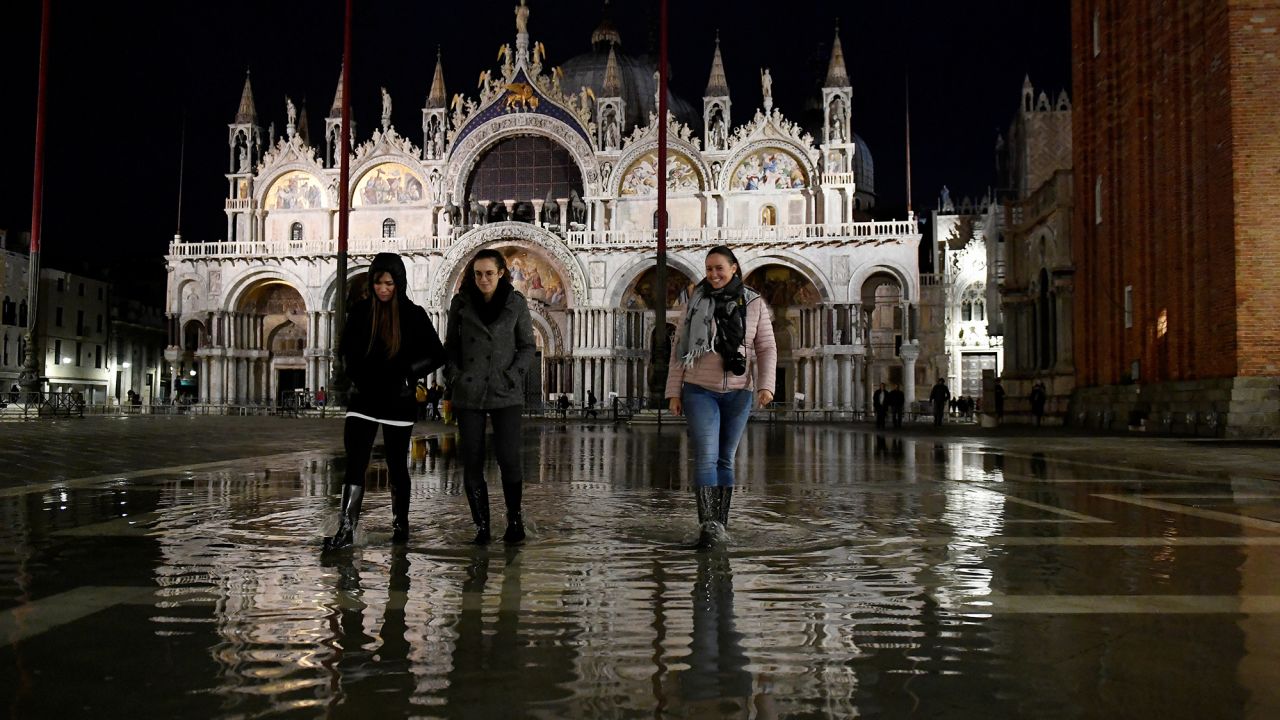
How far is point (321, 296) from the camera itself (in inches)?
1873

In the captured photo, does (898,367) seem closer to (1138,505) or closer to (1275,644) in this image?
(1138,505)

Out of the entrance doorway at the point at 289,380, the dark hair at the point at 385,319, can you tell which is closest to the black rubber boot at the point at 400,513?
the dark hair at the point at 385,319

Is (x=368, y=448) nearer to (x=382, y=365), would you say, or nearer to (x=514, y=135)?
(x=382, y=365)

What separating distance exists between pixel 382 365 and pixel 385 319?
0.86 feet

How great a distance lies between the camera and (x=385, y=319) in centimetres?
563

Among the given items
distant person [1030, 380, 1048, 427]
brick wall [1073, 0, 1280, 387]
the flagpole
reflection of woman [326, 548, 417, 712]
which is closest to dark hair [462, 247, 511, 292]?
reflection of woman [326, 548, 417, 712]

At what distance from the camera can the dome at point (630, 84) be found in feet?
180

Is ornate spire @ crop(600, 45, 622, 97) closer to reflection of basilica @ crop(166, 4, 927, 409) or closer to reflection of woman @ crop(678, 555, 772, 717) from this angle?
reflection of basilica @ crop(166, 4, 927, 409)

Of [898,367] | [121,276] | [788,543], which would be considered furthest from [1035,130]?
[121,276]

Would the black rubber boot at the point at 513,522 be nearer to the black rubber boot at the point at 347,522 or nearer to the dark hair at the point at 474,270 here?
the black rubber boot at the point at 347,522

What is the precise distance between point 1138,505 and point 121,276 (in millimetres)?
73912

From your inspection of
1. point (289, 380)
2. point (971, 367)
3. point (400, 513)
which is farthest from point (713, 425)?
point (971, 367)

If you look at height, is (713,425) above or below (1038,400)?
below

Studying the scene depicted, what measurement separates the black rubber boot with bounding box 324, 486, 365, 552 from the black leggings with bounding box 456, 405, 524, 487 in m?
0.62
